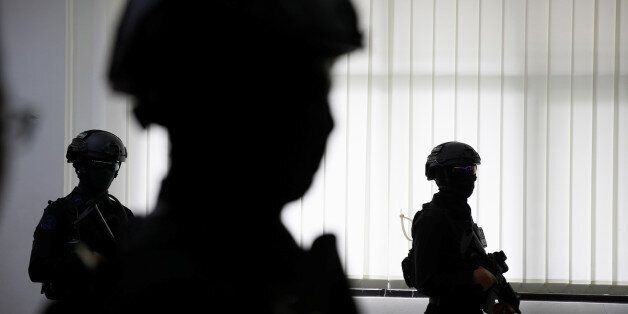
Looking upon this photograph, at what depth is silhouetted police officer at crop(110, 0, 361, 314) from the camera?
51 centimetres

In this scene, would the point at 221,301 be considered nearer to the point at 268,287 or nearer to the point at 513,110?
the point at 268,287

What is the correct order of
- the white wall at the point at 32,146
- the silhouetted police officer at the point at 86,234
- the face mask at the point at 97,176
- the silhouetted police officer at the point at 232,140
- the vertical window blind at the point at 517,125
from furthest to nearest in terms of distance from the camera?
the vertical window blind at the point at 517,125
the white wall at the point at 32,146
the face mask at the point at 97,176
the silhouetted police officer at the point at 86,234
the silhouetted police officer at the point at 232,140

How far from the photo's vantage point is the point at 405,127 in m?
2.58

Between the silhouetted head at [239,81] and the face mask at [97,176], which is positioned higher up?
the silhouetted head at [239,81]

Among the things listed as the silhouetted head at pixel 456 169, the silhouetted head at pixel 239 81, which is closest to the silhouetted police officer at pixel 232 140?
the silhouetted head at pixel 239 81

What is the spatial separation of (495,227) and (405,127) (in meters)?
0.52

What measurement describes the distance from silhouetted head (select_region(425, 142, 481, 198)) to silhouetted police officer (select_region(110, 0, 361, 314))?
1.19 metres

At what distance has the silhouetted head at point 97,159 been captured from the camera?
3.27ft

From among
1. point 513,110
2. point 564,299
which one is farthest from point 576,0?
point 564,299

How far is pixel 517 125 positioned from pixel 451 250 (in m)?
1.19

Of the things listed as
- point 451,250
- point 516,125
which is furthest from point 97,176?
point 516,125

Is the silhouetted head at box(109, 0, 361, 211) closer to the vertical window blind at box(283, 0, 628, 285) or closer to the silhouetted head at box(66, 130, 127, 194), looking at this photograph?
the silhouetted head at box(66, 130, 127, 194)

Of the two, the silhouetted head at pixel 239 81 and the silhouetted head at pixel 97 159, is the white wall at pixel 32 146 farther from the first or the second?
the silhouetted head at pixel 239 81

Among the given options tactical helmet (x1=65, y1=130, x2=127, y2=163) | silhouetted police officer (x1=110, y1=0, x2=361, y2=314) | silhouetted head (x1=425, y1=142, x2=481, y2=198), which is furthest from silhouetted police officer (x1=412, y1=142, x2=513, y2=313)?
silhouetted police officer (x1=110, y1=0, x2=361, y2=314)
